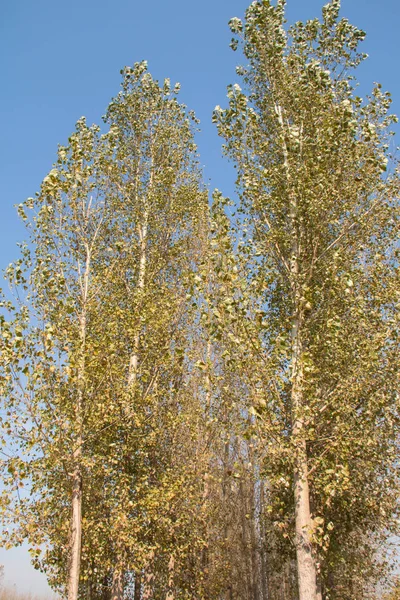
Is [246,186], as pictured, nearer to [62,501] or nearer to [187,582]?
[62,501]

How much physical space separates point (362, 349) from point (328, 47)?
322 inches

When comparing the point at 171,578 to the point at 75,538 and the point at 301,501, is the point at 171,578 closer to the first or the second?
the point at 75,538

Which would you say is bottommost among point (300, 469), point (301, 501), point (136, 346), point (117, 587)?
point (117, 587)

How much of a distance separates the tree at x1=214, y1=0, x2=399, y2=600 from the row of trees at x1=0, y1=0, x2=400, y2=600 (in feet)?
0.18

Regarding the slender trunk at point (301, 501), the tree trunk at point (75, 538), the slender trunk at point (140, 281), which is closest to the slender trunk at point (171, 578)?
the tree trunk at point (75, 538)

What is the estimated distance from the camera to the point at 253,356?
10.8 m

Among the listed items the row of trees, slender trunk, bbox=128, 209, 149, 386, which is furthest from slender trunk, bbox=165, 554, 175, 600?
slender trunk, bbox=128, 209, 149, 386

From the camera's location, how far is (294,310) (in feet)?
38.9

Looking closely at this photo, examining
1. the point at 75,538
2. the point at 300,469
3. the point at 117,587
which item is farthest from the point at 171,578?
the point at 300,469

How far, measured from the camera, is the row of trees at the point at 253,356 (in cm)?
1059

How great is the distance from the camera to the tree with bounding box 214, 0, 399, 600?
11.1 meters

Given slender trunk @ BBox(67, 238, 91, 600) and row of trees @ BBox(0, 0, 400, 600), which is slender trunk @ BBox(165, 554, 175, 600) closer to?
row of trees @ BBox(0, 0, 400, 600)

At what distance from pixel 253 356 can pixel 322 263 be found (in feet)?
10.9

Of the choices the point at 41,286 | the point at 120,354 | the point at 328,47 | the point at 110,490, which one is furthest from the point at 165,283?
the point at 328,47
